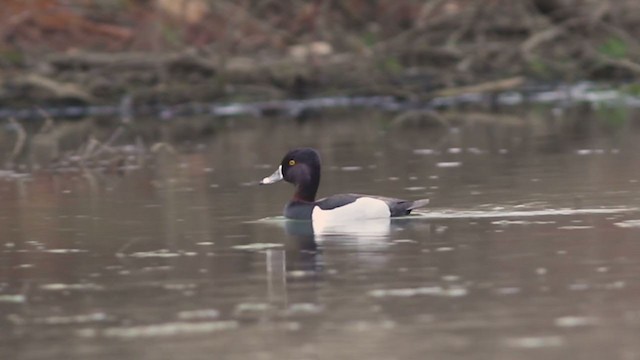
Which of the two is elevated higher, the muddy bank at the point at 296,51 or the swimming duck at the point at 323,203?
the muddy bank at the point at 296,51

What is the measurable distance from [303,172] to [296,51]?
17.5 metres

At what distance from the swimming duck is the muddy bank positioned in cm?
1456

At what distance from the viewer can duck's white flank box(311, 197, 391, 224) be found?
13289mm

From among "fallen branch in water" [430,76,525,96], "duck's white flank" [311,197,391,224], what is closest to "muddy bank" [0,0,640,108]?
"fallen branch in water" [430,76,525,96]

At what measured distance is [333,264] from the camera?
10.9m

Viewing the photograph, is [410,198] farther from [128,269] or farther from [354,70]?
[354,70]

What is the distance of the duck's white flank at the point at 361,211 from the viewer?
13.3 meters

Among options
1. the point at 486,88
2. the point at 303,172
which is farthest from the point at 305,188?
the point at 486,88

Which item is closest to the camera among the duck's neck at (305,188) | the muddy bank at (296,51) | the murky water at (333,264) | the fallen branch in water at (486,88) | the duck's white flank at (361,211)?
the murky water at (333,264)

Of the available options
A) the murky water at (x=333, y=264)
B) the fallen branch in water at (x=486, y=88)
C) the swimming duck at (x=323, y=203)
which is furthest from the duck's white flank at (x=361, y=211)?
the fallen branch in water at (x=486, y=88)

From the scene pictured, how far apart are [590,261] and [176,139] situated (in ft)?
46.0

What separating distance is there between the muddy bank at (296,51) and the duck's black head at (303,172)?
47.3 feet

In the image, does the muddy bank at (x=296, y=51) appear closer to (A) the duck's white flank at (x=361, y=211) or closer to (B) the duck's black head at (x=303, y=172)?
(B) the duck's black head at (x=303, y=172)

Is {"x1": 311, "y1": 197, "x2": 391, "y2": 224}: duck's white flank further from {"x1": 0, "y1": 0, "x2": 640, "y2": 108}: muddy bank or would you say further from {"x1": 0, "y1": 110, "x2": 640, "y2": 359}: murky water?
{"x1": 0, "y1": 0, "x2": 640, "y2": 108}: muddy bank
